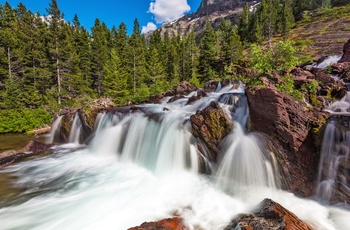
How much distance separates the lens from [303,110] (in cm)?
727

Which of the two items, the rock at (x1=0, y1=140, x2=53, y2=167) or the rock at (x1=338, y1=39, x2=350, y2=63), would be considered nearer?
the rock at (x1=0, y1=140, x2=53, y2=167)

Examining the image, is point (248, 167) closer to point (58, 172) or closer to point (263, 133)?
point (263, 133)

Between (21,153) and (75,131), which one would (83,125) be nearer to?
(75,131)

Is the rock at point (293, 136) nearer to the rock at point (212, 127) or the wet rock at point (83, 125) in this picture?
the rock at point (212, 127)

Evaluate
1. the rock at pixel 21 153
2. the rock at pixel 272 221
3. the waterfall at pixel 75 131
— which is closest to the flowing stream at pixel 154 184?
the rock at pixel 21 153

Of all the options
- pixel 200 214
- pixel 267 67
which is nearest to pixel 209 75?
pixel 267 67

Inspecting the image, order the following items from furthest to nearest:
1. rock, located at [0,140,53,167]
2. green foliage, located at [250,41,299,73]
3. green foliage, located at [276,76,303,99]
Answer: green foliage, located at [250,41,299,73] → rock, located at [0,140,53,167] → green foliage, located at [276,76,303,99]

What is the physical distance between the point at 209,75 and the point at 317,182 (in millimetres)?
33297

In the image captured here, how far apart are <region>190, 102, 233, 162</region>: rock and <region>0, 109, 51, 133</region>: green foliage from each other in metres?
17.8

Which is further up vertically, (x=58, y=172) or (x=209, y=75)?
(x=209, y=75)

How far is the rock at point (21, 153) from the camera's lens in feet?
34.5

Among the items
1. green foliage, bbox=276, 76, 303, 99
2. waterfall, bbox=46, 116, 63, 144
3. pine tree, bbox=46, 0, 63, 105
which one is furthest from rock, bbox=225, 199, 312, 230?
pine tree, bbox=46, 0, 63, 105

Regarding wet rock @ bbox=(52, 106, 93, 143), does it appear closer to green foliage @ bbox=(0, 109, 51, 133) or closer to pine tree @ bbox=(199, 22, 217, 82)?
green foliage @ bbox=(0, 109, 51, 133)

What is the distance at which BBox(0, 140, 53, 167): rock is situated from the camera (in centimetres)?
1052
